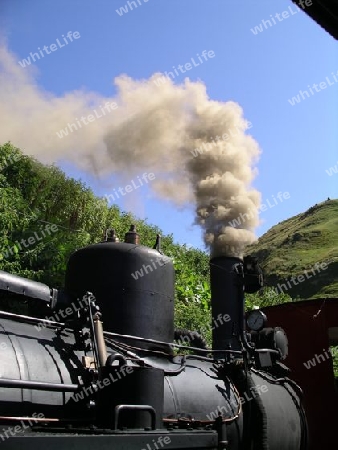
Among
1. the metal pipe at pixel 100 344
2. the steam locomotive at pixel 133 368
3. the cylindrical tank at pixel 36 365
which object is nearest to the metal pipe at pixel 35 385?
the steam locomotive at pixel 133 368

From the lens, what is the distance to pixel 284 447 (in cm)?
560

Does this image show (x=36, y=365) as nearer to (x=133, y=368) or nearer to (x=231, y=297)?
(x=133, y=368)

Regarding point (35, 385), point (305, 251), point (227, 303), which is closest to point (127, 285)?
point (227, 303)

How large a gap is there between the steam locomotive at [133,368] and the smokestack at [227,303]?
1 cm

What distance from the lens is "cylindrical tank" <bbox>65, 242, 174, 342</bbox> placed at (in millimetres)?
5051

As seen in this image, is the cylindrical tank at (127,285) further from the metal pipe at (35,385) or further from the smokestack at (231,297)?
the metal pipe at (35,385)

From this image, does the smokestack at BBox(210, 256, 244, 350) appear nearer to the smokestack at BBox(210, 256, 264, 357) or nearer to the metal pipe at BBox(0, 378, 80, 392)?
the smokestack at BBox(210, 256, 264, 357)

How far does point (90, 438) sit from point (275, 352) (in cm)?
386

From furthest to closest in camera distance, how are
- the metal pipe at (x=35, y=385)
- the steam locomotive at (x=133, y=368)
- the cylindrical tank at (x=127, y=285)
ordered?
1. the cylindrical tank at (x=127, y=285)
2. the steam locomotive at (x=133, y=368)
3. the metal pipe at (x=35, y=385)

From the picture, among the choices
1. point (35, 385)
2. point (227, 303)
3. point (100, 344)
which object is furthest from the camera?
point (227, 303)

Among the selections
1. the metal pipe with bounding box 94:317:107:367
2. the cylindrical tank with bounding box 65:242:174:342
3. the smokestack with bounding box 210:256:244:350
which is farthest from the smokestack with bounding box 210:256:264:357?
the metal pipe with bounding box 94:317:107:367

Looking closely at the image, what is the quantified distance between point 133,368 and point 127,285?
4.98ft

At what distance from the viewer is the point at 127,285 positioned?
5.13m

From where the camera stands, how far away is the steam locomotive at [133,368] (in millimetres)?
3406
